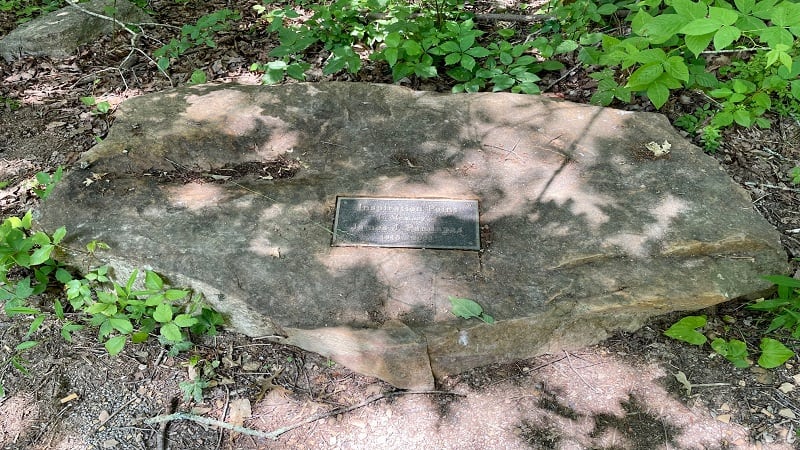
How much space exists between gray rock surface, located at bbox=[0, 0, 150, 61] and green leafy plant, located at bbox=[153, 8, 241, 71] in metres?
0.59

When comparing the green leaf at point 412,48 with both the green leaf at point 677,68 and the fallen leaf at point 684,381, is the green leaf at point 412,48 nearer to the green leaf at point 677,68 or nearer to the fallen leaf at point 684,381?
the green leaf at point 677,68

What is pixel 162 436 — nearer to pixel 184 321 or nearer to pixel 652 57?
pixel 184 321

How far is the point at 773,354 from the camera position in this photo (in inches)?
102

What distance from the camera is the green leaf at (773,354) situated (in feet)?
8.45

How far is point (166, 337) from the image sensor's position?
251 centimetres

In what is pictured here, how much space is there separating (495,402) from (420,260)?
2.44 feet

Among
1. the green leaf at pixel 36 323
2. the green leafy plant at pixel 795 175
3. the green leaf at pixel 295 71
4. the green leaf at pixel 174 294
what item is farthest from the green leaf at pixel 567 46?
the green leaf at pixel 36 323

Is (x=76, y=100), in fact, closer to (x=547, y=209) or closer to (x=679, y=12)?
(x=547, y=209)

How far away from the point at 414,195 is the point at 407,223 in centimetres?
24

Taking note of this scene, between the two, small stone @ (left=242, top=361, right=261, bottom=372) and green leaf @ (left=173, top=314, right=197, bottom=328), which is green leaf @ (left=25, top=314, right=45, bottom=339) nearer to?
green leaf @ (left=173, top=314, right=197, bottom=328)

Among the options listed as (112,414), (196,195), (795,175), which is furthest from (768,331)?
(112,414)

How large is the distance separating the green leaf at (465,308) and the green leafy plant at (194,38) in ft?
10.2

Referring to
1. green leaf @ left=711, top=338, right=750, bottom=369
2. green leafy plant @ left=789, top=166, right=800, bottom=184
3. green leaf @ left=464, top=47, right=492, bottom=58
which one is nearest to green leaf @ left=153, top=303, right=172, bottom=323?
green leaf @ left=711, top=338, right=750, bottom=369

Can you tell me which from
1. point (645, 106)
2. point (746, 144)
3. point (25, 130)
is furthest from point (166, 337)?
point (746, 144)
